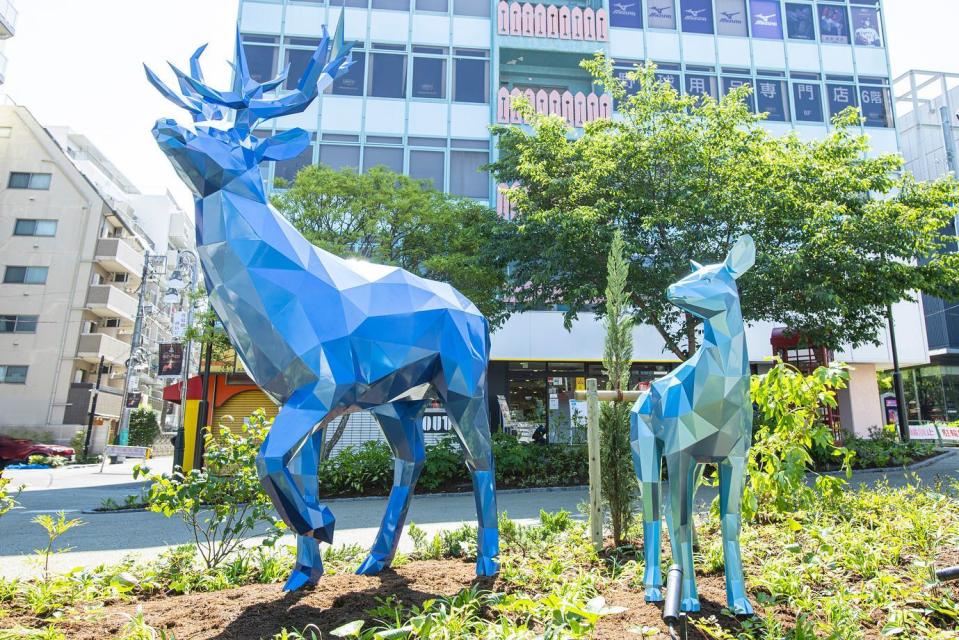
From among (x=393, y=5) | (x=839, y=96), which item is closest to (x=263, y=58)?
(x=393, y=5)

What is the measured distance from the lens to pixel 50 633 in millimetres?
3859

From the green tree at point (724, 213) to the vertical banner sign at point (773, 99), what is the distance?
11.1 meters

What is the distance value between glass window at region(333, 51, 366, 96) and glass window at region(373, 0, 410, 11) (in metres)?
2.34

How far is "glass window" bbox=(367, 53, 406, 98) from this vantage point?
80.1 feet

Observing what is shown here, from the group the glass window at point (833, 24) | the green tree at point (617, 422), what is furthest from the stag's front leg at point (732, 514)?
the glass window at point (833, 24)

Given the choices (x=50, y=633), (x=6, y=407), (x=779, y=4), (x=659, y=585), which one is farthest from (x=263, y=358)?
(x=6, y=407)

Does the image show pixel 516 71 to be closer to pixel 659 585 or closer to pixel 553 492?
pixel 553 492

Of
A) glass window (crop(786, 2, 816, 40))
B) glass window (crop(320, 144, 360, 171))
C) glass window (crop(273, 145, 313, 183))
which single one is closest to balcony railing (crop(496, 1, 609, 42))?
glass window (crop(320, 144, 360, 171))

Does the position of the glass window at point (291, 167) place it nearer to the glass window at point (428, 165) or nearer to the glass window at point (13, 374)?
the glass window at point (428, 165)

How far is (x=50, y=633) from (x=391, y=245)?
39.7 feet

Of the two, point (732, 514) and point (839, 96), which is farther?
point (839, 96)

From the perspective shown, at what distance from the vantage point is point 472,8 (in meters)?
25.7

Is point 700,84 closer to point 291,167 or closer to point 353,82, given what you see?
point 353,82

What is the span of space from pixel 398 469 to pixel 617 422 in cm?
333
